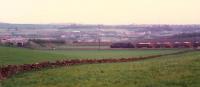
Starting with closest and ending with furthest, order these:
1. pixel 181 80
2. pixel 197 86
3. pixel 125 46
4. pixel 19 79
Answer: pixel 197 86, pixel 181 80, pixel 19 79, pixel 125 46

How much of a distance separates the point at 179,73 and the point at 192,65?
2334mm

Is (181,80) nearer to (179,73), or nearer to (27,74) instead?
(179,73)

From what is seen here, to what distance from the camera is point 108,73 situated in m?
25.5

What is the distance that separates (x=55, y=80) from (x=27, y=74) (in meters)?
4.27

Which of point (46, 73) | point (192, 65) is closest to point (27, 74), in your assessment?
point (46, 73)

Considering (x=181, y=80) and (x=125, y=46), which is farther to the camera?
(x=125, y=46)

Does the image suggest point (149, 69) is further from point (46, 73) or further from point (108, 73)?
point (46, 73)

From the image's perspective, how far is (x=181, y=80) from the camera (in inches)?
811

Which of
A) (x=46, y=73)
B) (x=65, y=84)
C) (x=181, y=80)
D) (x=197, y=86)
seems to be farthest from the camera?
(x=46, y=73)

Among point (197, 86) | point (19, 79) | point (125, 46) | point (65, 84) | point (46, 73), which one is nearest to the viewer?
point (197, 86)

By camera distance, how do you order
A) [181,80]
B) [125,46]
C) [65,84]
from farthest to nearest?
[125,46]
[65,84]
[181,80]

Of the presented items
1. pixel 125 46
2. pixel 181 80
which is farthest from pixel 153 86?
pixel 125 46

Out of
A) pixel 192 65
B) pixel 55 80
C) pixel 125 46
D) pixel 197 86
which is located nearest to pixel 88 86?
pixel 55 80

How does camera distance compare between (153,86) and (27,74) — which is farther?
(27,74)
